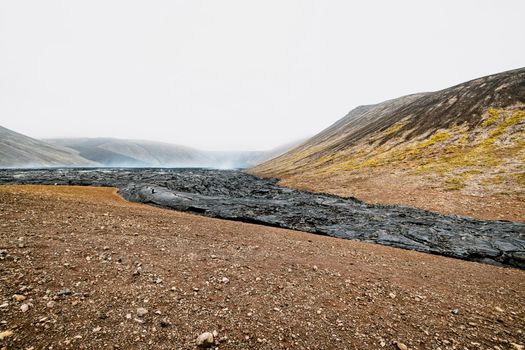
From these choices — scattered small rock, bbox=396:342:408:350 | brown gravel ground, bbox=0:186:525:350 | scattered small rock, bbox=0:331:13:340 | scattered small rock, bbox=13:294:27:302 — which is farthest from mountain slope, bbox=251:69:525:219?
scattered small rock, bbox=0:331:13:340

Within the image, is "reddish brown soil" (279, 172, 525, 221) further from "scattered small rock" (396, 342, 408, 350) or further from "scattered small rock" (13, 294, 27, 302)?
"scattered small rock" (13, 294, 27, 302)

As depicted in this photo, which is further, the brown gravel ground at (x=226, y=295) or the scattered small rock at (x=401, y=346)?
the scattered small rock at (x=401, y=346)

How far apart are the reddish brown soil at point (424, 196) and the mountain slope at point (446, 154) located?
12cm

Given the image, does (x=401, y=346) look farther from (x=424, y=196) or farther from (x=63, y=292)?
(x=424, y=196)

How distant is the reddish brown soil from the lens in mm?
30578

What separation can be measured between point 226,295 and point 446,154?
219 ft

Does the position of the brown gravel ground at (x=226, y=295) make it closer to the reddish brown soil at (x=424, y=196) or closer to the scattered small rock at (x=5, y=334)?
the scattered small rock at (x=5, y=334)

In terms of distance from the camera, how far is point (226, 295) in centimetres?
885

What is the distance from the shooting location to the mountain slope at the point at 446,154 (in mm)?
39188

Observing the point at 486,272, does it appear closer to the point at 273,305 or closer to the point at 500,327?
the point at 500,327

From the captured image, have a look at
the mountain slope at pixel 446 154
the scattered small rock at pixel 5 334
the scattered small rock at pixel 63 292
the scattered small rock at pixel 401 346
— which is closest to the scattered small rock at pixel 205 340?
the scattered small rock at pixel 5 334

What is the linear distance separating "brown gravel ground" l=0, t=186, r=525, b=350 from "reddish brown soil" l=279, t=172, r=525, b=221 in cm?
2030

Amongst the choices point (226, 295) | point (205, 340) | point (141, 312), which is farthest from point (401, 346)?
point (141, 312)

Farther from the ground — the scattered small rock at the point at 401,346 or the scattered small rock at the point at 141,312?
the scattered small rock at the point at 141,312
